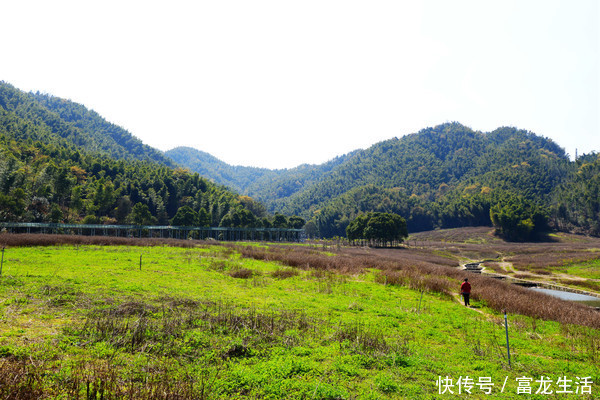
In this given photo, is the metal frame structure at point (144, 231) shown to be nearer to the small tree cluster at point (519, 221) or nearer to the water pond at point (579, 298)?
the water pond at point (579, 298)

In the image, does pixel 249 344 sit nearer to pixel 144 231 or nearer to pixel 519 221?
pixel 144 231

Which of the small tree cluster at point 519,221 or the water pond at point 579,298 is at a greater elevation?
the small tree cluster at point 519,221

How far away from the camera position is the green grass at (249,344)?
734 cm

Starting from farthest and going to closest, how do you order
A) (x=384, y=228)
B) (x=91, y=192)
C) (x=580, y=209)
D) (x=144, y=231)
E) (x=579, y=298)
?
(x=580, y=209) < (x=91, y=192) < (x=384, y=228) < (x=144, y=231) < (x=579, y=298)

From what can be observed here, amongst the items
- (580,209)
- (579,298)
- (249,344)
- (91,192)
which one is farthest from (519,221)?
(91,192)

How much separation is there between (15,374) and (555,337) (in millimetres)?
19498

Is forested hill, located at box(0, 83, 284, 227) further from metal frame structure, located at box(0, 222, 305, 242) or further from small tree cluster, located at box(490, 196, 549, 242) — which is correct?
small tree cluster, located at box(490, 196, 549, 242)

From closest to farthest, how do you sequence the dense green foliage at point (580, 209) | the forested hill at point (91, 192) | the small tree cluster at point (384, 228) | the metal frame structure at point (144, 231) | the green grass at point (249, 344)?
the green grass at point (249, 344), the metal frame structure at point (144, 231), the forested hill at point (91, 192), the small tree cluster at point (384, 228), the dense green foliage at point (580, 209)

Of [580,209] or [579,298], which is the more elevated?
[580,209]

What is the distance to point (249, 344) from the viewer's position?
9914 mm

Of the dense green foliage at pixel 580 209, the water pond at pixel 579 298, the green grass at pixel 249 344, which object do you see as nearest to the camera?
the green grass at pixel 249 344

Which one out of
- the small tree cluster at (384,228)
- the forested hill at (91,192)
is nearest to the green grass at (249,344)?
the forested hill at (91,192)

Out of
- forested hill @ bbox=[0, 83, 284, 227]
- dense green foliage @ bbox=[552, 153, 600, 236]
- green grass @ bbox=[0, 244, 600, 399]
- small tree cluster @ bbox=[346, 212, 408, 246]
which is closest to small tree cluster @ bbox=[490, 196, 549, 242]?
dense green foliage @ bbox=[552, 153, 600, 236]

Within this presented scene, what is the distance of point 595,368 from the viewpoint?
1054cm
